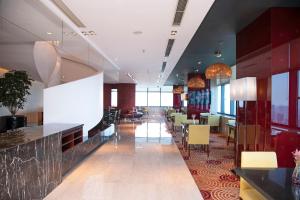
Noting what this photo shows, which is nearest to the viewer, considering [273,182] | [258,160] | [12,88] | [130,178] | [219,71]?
[273,182]

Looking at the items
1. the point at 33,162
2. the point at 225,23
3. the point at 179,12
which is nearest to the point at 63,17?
the point at 179,12

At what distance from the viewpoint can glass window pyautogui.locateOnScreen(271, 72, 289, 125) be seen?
418 centimetres

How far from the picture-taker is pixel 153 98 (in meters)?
31.4

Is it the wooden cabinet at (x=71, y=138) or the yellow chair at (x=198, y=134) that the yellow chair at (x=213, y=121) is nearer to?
the yellow chair at (x=198, y=134)

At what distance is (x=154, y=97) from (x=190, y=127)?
24.5 meters

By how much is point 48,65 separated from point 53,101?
10.8ft

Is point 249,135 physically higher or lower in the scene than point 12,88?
lower

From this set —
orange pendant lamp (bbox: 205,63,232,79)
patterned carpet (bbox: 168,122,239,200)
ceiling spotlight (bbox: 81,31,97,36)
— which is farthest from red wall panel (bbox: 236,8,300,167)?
ceiling spotlight (bbox: 81,31,97,36)

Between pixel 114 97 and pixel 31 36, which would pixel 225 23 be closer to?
pixel 31 36

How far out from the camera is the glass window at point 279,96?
13.7 ft

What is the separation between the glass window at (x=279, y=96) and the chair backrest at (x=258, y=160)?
1238mm

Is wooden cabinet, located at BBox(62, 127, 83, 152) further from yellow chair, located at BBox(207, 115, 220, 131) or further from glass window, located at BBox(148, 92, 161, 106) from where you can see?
glass window, located at BBox(148, 92, 161, 106)

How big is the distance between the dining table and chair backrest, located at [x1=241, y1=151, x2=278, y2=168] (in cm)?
24

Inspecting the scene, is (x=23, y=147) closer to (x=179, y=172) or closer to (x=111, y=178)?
(x=111, y=178)
